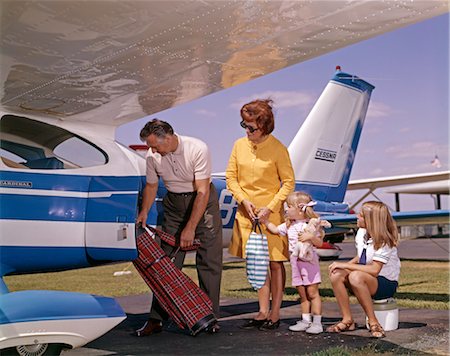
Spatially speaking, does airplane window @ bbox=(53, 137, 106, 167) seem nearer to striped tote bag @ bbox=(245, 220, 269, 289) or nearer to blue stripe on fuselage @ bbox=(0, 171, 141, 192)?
blue stripe on fuselage @ bbox=(0, 171, 141, 192)

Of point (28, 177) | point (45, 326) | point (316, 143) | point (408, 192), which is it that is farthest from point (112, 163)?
point (408, 192)

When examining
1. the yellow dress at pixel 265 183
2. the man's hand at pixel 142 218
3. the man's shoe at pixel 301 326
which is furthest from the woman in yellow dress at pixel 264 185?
the man's hand at pixel 142 218

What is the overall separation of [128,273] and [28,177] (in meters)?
6.70

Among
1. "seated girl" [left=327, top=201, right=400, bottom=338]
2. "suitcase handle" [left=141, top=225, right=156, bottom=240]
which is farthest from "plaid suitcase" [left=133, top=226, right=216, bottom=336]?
"seated girl" [left=327, top=201, right=400, bottom=338]

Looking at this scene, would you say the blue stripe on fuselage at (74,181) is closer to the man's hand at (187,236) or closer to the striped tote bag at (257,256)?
the man's hand at (187,236)

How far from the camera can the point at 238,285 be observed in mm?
7277

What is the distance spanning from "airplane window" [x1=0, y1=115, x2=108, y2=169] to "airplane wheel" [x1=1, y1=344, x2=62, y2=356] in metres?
1.11

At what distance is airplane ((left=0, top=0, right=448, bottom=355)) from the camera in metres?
2.75

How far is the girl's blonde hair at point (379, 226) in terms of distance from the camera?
3486 millimetres

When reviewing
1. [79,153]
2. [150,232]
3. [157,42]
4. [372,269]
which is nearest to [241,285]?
[150,232]

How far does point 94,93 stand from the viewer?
3680mm

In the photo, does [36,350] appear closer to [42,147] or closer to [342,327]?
[42,147]

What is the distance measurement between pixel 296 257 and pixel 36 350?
5.78 ft

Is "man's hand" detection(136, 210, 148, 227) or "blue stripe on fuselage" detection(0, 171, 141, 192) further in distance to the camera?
"man's hand" detection(136, 210, 148, 227)
